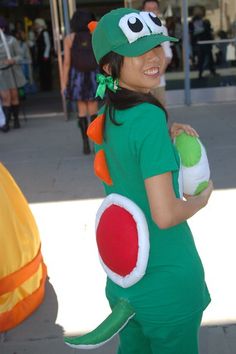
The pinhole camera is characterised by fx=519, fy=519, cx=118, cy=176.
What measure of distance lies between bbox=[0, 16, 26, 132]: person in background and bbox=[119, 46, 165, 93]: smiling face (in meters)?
6.48

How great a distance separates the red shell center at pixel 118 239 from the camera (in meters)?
1.58

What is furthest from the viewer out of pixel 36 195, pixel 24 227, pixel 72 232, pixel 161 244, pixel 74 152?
pixel 74 152

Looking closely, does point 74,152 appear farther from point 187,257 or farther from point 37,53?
point 37,53

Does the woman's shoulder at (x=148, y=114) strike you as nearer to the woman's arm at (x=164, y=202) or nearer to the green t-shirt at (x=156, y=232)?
the green t-shirt at (x=156, y=232)

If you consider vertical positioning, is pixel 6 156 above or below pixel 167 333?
below

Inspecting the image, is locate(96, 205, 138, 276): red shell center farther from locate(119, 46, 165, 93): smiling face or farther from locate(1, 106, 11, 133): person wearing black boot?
locate(1, 106, 11, 133): person wearing black boot

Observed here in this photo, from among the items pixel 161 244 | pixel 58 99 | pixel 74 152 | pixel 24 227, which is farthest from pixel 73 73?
pixel 58 99

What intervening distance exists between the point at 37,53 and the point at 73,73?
7389mm

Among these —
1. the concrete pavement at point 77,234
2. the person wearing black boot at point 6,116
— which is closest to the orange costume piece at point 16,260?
the concrete pavement at point 77,234

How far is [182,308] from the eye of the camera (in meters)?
1.62

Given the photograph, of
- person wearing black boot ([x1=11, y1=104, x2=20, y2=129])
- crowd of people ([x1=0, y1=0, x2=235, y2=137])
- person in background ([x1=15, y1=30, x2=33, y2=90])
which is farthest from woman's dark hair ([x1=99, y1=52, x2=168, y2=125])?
person in background ([x1=15, y1=30, x2=33, y2=90])

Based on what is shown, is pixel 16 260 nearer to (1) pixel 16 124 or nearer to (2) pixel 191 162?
(2) pixel 191 162

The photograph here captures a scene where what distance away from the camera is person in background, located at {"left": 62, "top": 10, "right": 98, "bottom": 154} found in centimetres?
591

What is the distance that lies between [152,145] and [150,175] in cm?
8
